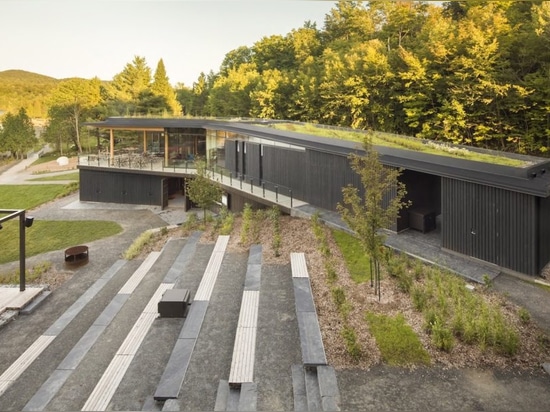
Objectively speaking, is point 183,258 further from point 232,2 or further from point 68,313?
point 232,2

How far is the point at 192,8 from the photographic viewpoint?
14.6 feet

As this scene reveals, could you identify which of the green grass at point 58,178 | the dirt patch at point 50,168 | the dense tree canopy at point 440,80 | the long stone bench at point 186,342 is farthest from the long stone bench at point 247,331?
the dirt patch at point 50,168

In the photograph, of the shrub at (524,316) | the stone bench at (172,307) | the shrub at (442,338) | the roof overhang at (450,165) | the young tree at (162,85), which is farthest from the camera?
the young tree at (162,85)

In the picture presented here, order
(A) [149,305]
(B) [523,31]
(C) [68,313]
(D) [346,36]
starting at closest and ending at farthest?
(A) [149,305], (C) [68,313], (B) [523,31], (D) [346,36]

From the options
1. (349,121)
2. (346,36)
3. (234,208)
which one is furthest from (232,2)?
(346,36)

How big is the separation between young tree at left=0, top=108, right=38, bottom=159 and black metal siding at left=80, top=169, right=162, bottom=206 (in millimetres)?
35991

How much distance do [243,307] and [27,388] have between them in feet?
14.8

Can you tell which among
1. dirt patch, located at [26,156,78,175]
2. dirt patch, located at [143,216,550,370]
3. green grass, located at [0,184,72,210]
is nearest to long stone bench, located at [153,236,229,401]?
dirt patch, located at [143,216,550,370]

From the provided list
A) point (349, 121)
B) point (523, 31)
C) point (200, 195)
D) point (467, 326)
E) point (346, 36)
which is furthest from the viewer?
point (346, 36)

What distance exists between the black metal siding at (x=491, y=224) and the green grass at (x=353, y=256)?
255 centimetres

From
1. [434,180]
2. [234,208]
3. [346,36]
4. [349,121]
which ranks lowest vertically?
[234,208]

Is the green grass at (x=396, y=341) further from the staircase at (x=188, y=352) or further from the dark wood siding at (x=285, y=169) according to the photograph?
the dark wood siding at (x=285, y=169)

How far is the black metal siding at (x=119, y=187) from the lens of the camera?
26141 mm

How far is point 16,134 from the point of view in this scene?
54250mm
